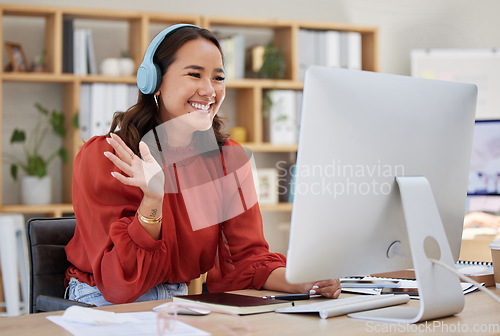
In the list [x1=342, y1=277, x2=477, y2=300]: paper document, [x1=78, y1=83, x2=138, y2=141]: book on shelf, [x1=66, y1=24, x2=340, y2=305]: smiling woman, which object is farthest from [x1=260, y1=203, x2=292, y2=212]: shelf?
[x1=342, y1=277, x2=477, y2=300]: paper document

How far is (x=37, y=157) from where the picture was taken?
3467mm

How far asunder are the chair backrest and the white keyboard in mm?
763

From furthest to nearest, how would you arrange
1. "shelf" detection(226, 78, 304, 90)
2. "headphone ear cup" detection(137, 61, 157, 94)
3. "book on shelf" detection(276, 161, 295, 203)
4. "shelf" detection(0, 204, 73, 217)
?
"book on shelf" detection(276, 161, 295, 203), "shelf" detection(226, 78, 304, 90), "shelf" detection(0, 204, 73, 217), "headphone ear cup" detection(137, 61, 157, 94)

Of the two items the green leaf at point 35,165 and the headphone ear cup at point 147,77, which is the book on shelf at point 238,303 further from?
the green leaf at point 35,165

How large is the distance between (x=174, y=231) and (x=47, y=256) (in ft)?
1.20

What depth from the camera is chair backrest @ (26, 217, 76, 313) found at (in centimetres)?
164

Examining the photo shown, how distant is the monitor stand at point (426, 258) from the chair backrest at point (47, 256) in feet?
2.97

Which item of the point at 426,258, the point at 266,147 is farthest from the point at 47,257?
the point at 266,147

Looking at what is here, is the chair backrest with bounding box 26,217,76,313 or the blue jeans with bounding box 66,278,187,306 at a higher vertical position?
the chair backrest with bounding box 26,217,76,313

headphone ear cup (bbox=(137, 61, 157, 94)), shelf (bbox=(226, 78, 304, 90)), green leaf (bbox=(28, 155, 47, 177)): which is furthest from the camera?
shelf (bbox=(226, 78, 304, 90))

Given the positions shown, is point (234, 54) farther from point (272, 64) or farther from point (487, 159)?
point (487, 159)

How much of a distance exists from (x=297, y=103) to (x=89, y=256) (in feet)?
8.48

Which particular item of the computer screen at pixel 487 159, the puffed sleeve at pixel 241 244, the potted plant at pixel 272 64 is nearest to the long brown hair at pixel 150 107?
the puffed sleeve at pixel 241 244

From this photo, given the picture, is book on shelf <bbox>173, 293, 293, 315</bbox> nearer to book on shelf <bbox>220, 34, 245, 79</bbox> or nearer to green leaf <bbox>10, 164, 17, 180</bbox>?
green leaf <bbox>10, 164, 17, 180</bbox>
